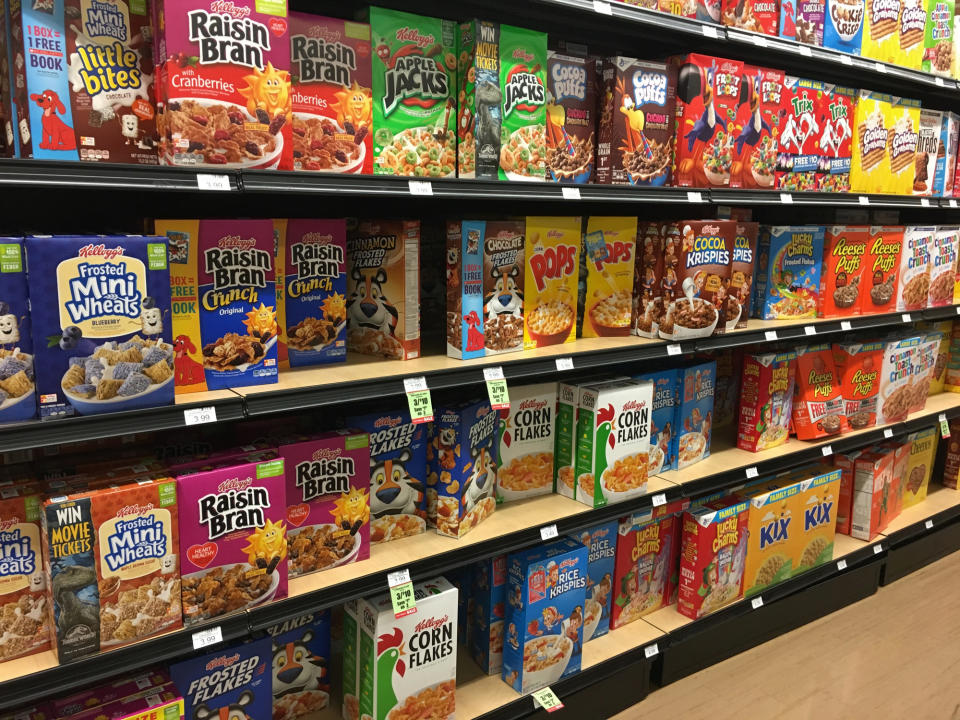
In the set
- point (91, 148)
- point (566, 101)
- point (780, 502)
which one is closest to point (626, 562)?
point (780, 502)

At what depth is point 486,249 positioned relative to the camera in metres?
2.06

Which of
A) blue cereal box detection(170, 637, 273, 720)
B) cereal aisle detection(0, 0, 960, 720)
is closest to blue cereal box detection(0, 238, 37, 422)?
cereal aisle detection(0, 0, 960, 720)

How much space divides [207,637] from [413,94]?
4.60 feet

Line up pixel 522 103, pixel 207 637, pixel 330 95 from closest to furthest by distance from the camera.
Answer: pixel 207 637 → pixel 330 95 → pixel 522 103

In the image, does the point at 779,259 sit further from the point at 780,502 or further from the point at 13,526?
the point at 13,526

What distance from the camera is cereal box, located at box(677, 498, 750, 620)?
8.49 feet

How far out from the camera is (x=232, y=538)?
162cm

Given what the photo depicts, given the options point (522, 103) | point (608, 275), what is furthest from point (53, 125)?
point (608, 275)

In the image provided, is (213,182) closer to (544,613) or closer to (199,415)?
(199,415)

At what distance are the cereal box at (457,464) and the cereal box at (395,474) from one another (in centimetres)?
4

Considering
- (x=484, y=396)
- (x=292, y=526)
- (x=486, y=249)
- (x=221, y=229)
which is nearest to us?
(x=221, y=229)

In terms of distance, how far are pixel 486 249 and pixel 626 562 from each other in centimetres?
125

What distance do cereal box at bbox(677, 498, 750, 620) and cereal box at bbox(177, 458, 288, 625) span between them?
153 centimetres

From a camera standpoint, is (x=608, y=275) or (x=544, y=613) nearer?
(x=544, y=613)
